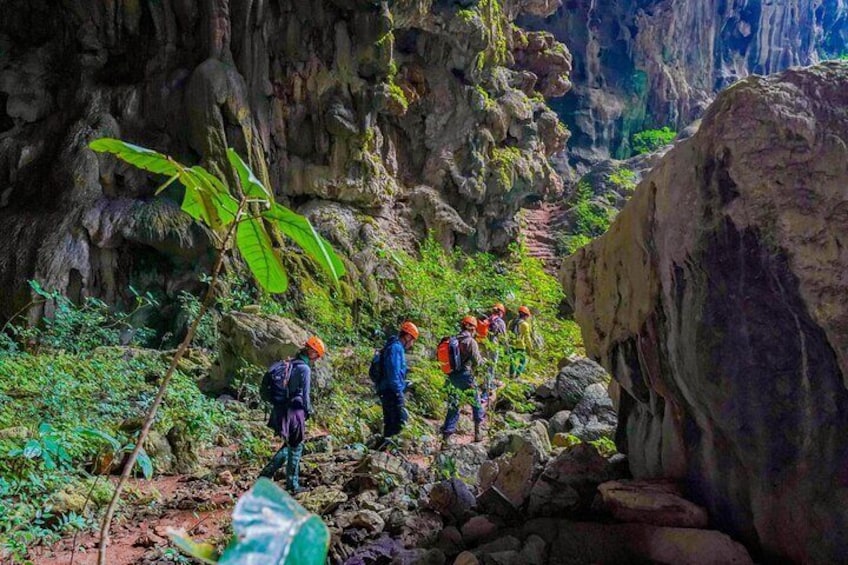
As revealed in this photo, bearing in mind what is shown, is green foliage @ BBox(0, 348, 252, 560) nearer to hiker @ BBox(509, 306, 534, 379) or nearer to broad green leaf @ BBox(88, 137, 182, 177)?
broad green leaf @ BBox(88, 137, 182, 177)

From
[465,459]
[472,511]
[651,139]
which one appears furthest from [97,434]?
[651,139]

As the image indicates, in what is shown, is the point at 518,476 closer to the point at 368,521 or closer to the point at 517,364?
the point at 368,521

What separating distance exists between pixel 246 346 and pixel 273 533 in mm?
6847

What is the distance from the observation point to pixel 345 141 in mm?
12234

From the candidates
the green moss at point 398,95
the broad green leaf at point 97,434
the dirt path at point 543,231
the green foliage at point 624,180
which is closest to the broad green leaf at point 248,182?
the broad green leaf at point 97,434

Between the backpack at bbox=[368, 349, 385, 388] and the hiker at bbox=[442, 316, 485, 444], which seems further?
the hiker at bbox=[442, 316, 485, 444]

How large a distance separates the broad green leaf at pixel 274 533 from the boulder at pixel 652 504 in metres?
2.53

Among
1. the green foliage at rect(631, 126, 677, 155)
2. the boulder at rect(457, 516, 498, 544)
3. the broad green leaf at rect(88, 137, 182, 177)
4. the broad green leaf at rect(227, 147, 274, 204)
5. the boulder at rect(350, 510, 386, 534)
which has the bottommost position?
the boulder at rect(350, 510, 386, 534)

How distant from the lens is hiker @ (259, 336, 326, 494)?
14.6 feet

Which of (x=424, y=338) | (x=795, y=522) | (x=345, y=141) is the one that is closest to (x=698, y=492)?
(x=795, y=522)

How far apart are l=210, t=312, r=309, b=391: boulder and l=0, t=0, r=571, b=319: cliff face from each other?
3.14m

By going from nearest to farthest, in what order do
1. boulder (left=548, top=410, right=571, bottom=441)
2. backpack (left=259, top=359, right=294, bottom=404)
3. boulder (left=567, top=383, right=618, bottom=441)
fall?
backpack (left=259, top=359, right=294, bottom=404), boulder (left=567, top=383, right=618, bottom=441), boulder (left=548, top=410, right=571, bottom=441)

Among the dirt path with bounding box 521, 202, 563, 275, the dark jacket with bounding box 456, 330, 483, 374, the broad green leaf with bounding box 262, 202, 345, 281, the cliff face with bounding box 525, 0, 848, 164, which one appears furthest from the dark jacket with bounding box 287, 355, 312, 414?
the cliff face with bounding box 525, 0, 848, 164

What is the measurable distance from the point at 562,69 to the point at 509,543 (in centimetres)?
1844
